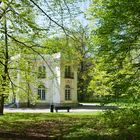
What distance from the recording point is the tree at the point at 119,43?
12891mm

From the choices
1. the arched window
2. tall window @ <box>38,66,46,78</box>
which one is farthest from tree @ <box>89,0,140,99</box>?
the arched window

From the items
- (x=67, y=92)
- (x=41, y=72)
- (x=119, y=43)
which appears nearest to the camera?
(x=119, y=43)

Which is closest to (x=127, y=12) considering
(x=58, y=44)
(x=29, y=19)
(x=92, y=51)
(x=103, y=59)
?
(x=103, y=59)

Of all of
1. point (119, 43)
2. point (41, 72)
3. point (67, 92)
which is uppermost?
point (119, 43)

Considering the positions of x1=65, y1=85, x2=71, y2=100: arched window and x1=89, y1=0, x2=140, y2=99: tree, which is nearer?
x1=89, y1=0, x2=140, y2=99: tree

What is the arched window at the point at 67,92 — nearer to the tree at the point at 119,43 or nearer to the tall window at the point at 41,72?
the tall window at the point at 41,72

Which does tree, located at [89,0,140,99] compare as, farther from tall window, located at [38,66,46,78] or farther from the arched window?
the arched window

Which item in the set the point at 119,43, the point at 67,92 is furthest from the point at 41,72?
the point at 67,92

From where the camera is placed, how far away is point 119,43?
1412 cm

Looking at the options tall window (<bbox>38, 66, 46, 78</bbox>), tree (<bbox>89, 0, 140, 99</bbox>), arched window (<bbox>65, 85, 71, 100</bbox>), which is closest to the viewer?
tree (<bbox>89, 0, 140, 99</bbox>)

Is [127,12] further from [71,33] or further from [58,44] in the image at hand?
[58,44]

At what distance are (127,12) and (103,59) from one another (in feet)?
7.27

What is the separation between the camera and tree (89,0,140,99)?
508 inches

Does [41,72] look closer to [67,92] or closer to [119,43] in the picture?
[119,43]
